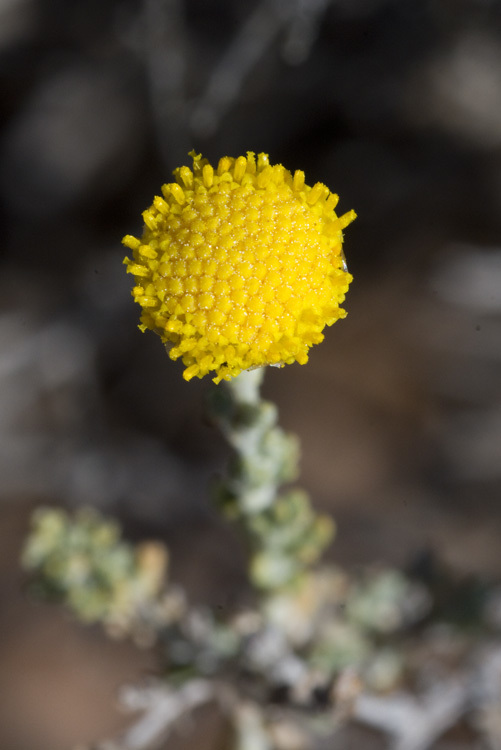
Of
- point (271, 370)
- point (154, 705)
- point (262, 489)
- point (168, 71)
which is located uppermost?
point (168, 71)

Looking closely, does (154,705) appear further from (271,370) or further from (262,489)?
(271,370)

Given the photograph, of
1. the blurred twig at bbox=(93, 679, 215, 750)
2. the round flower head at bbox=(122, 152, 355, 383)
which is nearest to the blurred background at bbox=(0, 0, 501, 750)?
the blurred twig at bbox=(93, 679, 215, 750)

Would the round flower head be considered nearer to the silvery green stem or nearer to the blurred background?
the silvery green stem

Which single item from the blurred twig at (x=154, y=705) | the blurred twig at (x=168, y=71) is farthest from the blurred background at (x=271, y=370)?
the blurred twig at (x=154, y=705)

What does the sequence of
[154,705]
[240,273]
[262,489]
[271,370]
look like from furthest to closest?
[271,370], [154,705], [262,489], [240,273]

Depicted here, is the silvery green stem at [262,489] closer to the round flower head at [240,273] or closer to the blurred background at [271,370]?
the round flower head at [240,273]

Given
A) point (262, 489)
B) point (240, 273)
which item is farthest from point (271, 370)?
point (240, 273)
